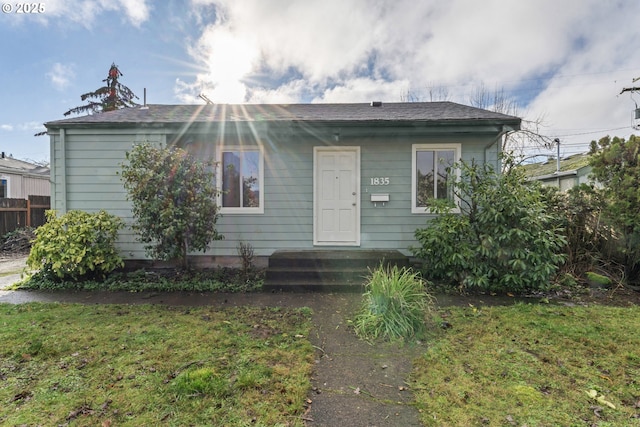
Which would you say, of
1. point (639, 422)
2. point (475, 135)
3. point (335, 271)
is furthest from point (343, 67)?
point (639, 422)

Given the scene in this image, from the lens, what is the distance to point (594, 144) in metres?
5.50

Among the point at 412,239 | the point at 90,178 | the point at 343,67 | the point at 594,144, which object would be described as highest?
the point at 343,67

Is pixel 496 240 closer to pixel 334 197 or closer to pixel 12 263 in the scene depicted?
pixel 334 197

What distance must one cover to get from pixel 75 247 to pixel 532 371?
21.4 ft

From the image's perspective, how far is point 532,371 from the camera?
248cm

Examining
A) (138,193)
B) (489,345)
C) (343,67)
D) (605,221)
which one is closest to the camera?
(489,345)

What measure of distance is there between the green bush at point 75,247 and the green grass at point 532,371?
544cm

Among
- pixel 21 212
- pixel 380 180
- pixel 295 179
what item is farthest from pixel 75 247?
pixel 21 212

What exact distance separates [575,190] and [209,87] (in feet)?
33.2

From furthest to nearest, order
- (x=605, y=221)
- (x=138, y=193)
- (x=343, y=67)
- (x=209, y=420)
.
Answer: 1. (x=343, y=67)
2. (x=605, y=221)
3. (x=138, y=193)
4. (x=209, y=420)

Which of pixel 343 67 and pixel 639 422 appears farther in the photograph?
pixel 343 67

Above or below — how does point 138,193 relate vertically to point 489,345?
above

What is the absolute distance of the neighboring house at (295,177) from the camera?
578 centimetres

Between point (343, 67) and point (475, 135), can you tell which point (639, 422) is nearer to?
point (475, 135)
